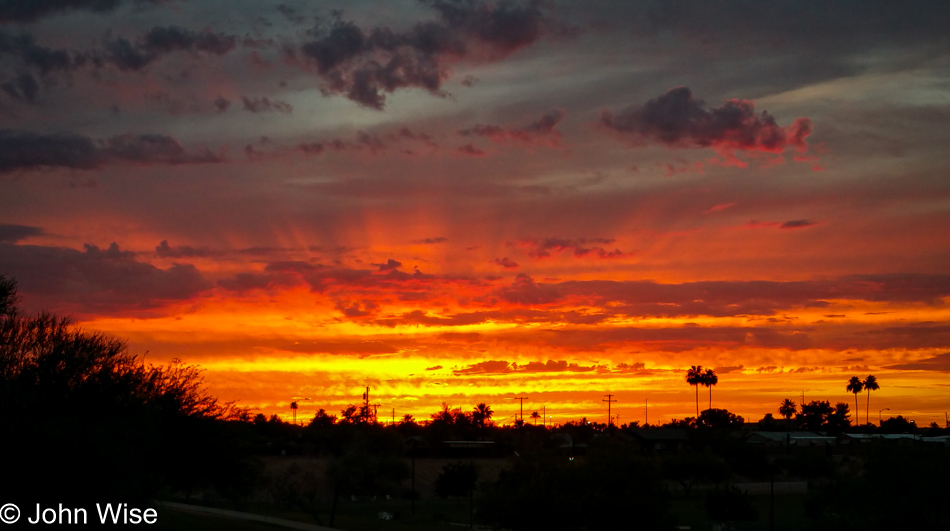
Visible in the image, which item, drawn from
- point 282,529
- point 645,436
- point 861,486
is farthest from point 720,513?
point 645,436

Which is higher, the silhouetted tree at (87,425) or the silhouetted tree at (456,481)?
the silhouetted tree at (87,425)

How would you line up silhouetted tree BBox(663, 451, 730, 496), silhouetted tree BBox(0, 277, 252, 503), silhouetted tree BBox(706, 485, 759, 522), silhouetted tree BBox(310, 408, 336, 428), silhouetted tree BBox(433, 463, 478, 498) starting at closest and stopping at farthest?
silhouetted tree BBox(0, 277, 252, 503) → silhouetted tree BBox(706, 485, 759, 522) → silhouetted tree BBox(433, 463, 478, 498) → silhouetted tree BBox(663, 451, 730, 496) → silhouetted tree BBox(310, 408, 336, 428)

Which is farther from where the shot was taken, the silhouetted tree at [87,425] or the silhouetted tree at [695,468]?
the silhouetted tree at [695,468]

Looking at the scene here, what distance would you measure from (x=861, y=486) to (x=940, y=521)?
12.5 ft

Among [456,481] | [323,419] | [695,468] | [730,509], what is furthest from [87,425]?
[323,419]

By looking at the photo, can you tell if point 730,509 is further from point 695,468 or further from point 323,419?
point 323,419

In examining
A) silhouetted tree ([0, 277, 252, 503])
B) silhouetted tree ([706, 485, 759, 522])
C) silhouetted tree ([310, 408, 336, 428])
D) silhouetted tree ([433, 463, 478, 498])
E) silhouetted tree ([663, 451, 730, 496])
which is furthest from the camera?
silhouetted tree ([310, 408, 336, 428])

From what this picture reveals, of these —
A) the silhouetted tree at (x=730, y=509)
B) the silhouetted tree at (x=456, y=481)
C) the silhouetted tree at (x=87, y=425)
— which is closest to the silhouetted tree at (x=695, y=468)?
the silhouetted tree at (x=456, y=481)

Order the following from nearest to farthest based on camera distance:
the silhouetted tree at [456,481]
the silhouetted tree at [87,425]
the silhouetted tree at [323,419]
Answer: the silhouetted tree at [87,425]
the silhouetted tree at [456,481]
the silhouetted tree at [323,419]

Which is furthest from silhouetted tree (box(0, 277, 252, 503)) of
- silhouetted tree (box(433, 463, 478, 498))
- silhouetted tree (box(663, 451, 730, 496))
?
silhouetted tree (box(663, 451, 730, 496))

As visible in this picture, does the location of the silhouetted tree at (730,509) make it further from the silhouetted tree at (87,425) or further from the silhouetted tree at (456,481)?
the silhouetted tree at (87,425)

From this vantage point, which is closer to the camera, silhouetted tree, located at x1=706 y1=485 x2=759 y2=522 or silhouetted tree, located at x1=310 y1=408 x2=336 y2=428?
silhouetted tree, located at x1=706 y1=485 x2=759 y2=522

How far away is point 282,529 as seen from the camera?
175 ft

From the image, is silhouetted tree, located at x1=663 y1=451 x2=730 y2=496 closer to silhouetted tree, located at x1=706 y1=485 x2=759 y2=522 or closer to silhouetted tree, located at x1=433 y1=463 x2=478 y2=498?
silhouetted tree, located at x1=433 y1=463 x2=478 y2=498
